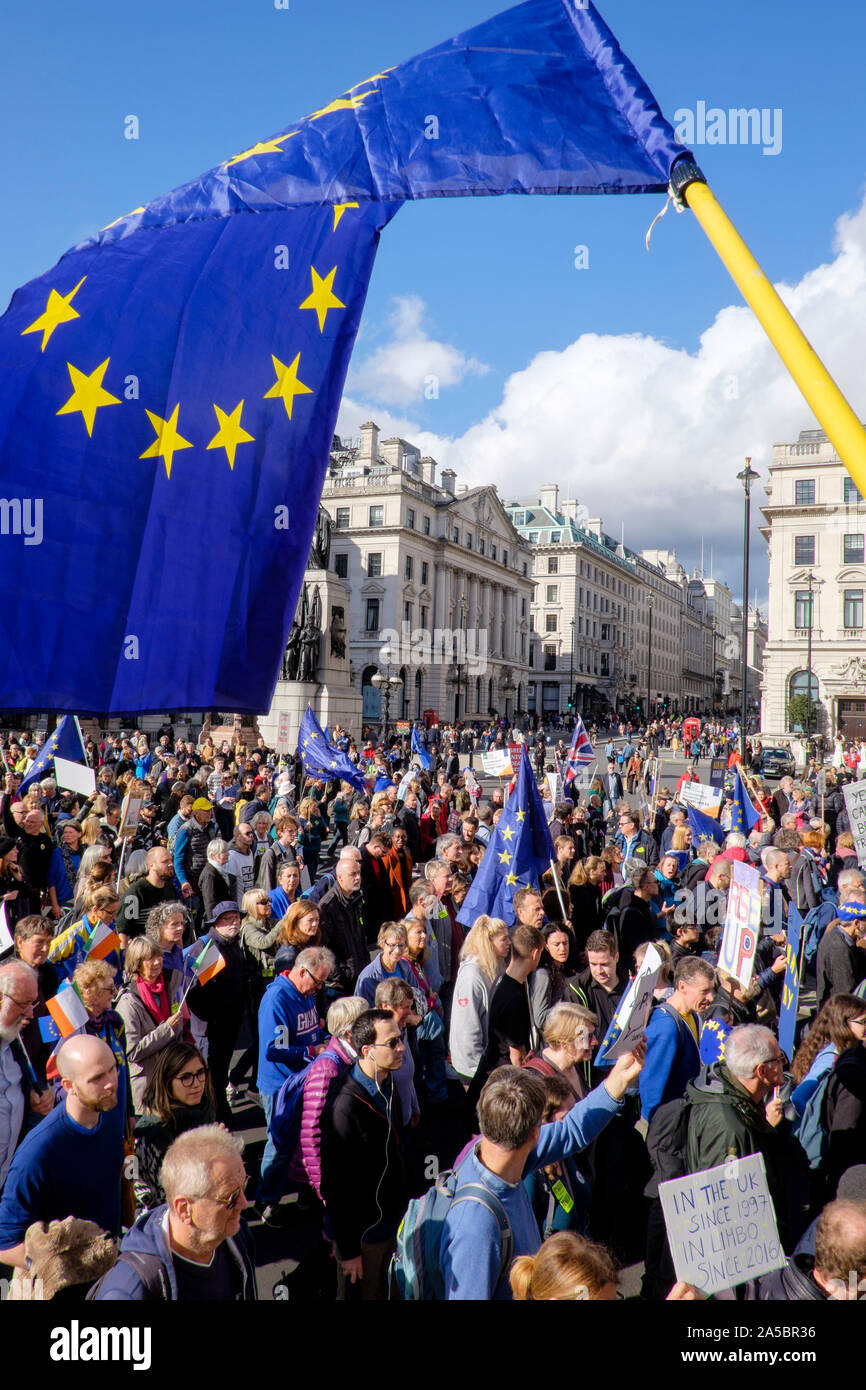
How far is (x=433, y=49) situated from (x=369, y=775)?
50.1 ft

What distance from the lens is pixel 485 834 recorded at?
1143cm

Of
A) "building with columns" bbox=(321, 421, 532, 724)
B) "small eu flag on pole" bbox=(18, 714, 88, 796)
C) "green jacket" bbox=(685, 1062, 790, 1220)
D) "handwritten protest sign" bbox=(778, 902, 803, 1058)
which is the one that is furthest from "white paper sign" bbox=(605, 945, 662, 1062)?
"building with columns" bbox=(321, 421, 532, 724)

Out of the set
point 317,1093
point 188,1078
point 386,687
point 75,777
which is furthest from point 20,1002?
point 386,687

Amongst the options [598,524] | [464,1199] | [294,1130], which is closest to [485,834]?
[294,1130]

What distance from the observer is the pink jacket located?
13.1ft

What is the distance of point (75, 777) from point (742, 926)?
7.67 meters

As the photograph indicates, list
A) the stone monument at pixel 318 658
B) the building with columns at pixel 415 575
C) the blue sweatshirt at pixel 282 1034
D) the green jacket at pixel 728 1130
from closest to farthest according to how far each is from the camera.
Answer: the green jacket at pixel 728 1130, the blue sweatshirt at pixel 282 1034, the stone monument at pixel 318 658, the building with columns at pixel 415 575

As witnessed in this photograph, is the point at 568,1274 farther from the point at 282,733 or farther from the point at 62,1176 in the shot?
the point at 282,733

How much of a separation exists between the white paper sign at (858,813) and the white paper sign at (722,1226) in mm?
4190

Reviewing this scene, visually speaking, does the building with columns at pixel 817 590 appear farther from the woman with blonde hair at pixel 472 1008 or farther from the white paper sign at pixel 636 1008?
the white paper sign at pixel 636 1008

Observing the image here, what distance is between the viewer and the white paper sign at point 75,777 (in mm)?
10312

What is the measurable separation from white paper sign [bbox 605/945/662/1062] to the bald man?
2019 mm

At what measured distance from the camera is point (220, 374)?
132 inches

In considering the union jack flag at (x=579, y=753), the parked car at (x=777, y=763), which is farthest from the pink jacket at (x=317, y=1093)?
the parked car at (x=777, y=763)
